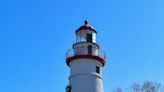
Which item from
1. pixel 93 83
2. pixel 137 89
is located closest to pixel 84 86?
pixel 93 83

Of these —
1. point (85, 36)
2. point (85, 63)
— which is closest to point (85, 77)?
point (85, 63)

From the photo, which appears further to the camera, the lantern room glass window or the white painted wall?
the lantern room glass window

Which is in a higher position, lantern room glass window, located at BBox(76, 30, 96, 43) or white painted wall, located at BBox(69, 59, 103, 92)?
lantern room glass window, located at BBox(76, 30, 96, 43)

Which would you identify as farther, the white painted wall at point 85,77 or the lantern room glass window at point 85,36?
the lantern room glass window at point 85,36

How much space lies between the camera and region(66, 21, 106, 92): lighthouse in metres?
19.5

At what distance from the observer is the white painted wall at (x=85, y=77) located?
19391mm

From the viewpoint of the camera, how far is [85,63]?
65.1ft

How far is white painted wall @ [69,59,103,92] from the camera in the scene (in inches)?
763

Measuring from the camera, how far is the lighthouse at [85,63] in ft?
63.9

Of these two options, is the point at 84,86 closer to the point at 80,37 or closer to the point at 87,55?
the point at 87,55

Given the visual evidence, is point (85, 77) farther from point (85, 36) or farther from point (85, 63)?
point (85, 36)

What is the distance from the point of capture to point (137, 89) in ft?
79.3

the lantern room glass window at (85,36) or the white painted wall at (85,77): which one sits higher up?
the lantern room glass window at (85,36)

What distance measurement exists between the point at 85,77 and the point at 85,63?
1.01 m
